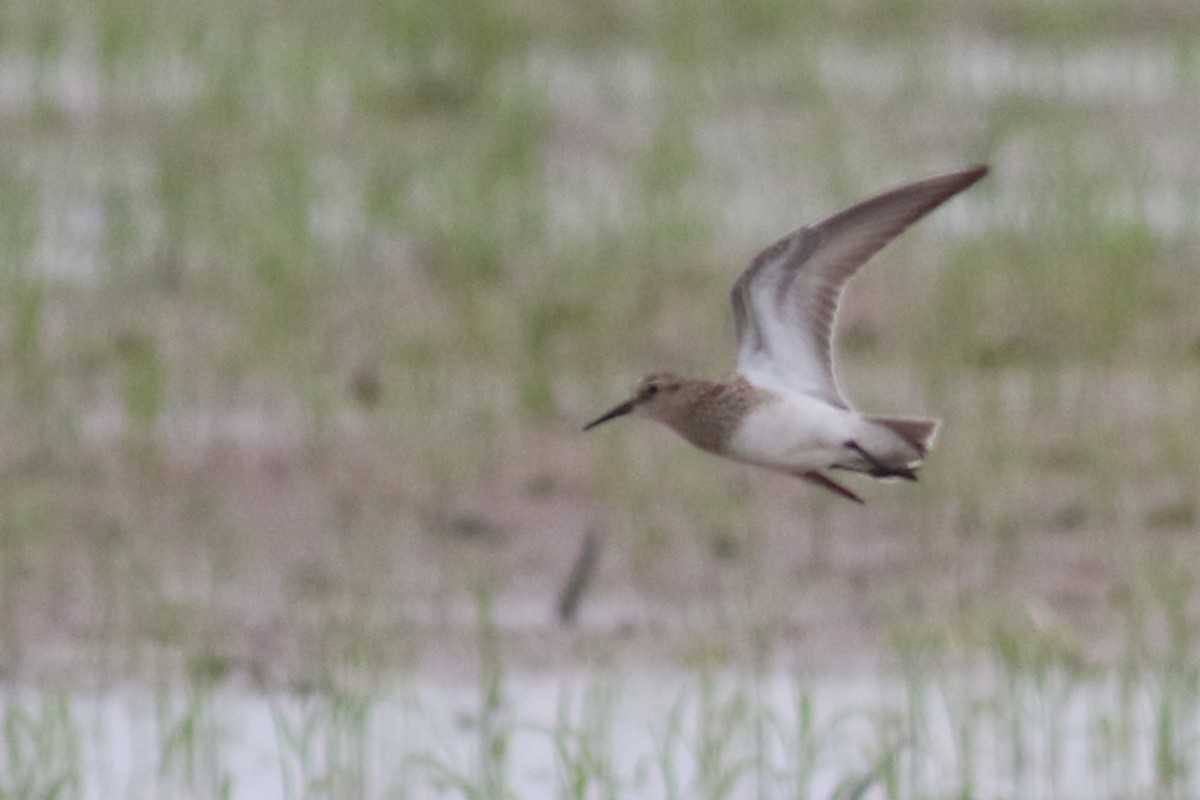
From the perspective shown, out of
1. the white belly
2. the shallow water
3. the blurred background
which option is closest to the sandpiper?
the white belly

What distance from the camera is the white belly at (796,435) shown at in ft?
15.6

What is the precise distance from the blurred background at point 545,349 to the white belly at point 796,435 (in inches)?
36.8

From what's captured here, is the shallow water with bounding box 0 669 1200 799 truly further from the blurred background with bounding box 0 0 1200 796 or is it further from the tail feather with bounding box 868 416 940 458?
the tail feather with bounding box 868 416 940 458

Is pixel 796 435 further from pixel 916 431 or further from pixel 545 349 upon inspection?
pixel 545 349

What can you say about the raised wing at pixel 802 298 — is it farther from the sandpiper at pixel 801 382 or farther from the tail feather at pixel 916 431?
the tail feather at pixel 916 431

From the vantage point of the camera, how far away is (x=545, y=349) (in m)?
8.20

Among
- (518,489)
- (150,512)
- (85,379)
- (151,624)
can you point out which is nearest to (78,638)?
(151,624)

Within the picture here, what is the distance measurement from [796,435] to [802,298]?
1.04ft

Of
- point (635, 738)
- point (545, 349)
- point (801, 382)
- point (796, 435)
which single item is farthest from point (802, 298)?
point (545, 349)

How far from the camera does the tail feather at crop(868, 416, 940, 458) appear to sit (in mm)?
4793

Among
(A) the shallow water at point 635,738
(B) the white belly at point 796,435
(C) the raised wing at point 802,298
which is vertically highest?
(C) the raised wing at point 802,298

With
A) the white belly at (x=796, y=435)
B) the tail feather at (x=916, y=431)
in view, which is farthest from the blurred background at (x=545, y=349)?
the white belly at (x=796, y=435)

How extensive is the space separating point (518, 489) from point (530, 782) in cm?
187

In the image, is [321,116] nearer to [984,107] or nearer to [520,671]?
[984,107]
